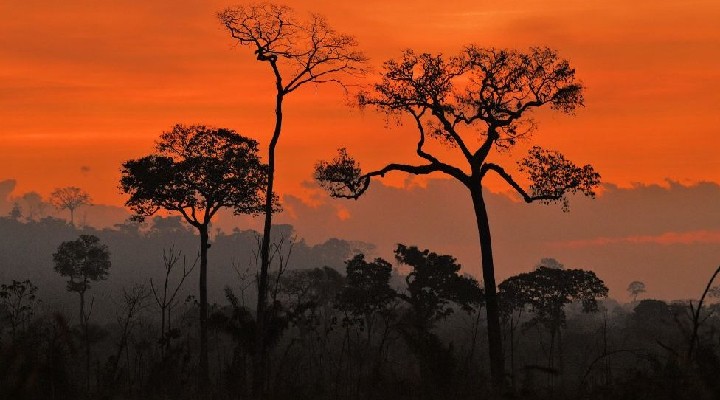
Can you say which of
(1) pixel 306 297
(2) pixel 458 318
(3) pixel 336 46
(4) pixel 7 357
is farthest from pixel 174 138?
(2) pixel 458 318

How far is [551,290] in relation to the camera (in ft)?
205

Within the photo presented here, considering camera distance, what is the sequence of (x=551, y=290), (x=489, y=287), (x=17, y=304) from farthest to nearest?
(x=551, y=290) < (x=489, y=287) < (x=17, y=304)

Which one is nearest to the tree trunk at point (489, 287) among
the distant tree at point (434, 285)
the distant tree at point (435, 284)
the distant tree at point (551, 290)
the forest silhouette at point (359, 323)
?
the forest silhouette at point (359, 323)

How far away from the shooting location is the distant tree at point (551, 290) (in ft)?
200

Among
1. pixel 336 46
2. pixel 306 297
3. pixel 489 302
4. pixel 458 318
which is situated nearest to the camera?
pixel 489 302

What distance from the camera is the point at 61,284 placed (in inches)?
6240

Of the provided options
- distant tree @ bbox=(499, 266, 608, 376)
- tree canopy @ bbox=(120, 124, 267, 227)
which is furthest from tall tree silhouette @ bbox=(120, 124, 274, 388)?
distant tree @ bbox=(499, 266, 608, 376)

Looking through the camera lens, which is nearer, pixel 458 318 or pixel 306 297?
pixel 306 297

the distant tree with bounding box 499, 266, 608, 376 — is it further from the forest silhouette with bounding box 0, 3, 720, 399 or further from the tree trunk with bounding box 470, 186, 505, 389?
the tree trunk with bounding box 470, 186, 505, 389

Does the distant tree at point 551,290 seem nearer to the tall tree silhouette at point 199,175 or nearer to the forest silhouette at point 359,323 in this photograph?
the forest silhouette at point 359,323

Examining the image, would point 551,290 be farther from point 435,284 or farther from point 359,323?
point 359,323

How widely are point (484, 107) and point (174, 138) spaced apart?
76.8ft

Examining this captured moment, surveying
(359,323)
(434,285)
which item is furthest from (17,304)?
(434,285)

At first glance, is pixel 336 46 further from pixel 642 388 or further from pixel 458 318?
pixel 458 318
